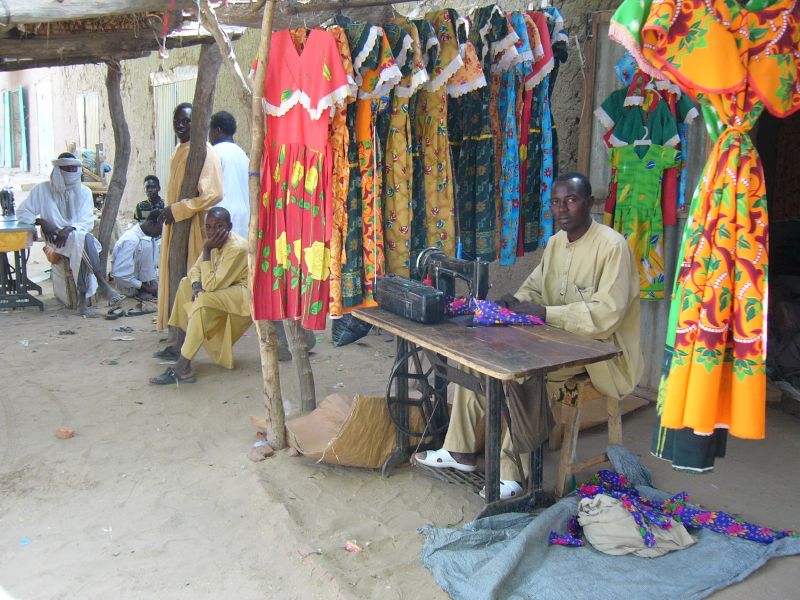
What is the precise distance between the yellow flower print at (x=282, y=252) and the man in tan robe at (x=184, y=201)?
207cm

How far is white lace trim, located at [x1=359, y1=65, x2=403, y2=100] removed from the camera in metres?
3.78

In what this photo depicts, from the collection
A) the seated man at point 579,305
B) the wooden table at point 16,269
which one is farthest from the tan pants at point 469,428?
the wooden table at point 16,269

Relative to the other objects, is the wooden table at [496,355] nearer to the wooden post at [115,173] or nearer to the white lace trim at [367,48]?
the white lace trim at [367,48]

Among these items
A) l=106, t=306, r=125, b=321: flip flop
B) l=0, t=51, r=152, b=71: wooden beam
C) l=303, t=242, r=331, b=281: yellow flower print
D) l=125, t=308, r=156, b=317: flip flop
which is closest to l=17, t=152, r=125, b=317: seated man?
l=106, t=306, r=125, b=321: flip flop

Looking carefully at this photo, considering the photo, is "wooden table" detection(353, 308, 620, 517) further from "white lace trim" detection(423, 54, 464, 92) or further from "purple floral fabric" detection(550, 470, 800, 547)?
"white lace trim" detection(423, 54, 464, 92)

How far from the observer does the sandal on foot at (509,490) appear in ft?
12.2

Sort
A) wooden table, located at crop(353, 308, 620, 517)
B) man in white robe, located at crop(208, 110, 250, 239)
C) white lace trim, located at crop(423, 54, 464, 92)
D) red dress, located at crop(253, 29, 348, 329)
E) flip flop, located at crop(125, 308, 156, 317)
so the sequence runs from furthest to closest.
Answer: flip flop, located at crop(125, 308, 156, 317)
man in white robe, located at crop(208, 110, 250, 239)
white lace trim, located at crop(423, 54, 464, 92)
red dress, located at crop(253, 29, 348, 329)
wooden table, located at crop(353, 308, 620, 517)

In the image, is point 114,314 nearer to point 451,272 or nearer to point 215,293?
point 215,293

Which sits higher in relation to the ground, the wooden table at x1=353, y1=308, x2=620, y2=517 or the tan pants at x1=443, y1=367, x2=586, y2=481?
the wooden table at x1=353, y1=308, x2=620, y2=517

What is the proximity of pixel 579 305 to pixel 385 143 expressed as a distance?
136 cm

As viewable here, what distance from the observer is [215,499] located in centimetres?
398

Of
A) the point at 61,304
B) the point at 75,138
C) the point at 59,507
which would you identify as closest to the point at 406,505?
the point at 59,507

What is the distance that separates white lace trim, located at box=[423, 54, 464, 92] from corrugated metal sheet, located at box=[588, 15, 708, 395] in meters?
1.55

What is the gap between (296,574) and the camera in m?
3.31
